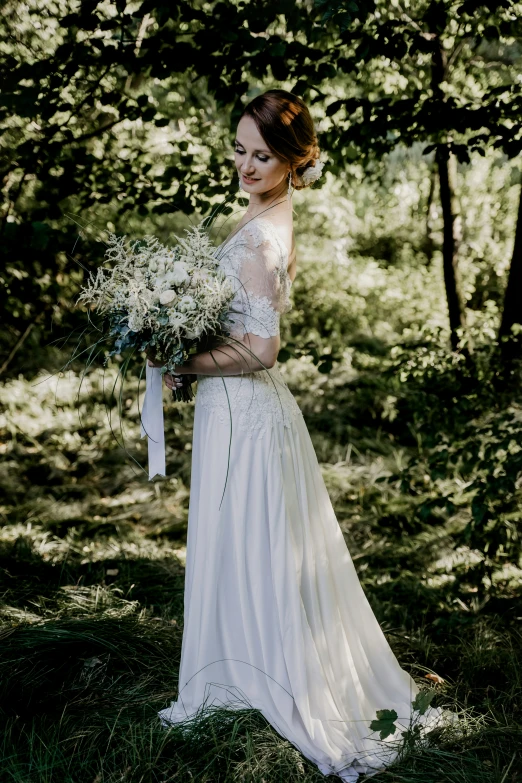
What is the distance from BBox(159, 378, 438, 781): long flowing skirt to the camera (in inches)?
102

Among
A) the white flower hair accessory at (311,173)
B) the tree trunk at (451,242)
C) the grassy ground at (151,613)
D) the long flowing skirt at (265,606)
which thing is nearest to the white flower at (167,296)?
the long flowing skirt at (265,606)

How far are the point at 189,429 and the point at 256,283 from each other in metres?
4.54

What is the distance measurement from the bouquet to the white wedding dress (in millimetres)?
206

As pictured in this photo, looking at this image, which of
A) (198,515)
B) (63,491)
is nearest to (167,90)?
(63,491)

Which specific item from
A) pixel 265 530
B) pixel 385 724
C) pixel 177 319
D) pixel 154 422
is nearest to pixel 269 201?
pixel 177 319

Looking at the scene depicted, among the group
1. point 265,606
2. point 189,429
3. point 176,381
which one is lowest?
point 265,606

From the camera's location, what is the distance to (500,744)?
2635 mm

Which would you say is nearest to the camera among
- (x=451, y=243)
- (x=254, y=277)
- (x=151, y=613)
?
(x=254, y=277)

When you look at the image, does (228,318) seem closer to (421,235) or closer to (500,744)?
(500,744)

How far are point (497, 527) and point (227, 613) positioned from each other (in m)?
1.74

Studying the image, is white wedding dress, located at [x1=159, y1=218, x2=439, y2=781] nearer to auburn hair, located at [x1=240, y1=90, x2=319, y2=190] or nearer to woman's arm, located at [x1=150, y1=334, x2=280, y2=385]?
woman's arm, located at [x1=150, y1=334, x2=280, y2=385]

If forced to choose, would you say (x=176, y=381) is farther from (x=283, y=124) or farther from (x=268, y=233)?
(x=283, y=124)

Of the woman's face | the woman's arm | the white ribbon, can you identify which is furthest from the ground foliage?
the woman's face

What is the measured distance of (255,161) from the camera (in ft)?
8.39
